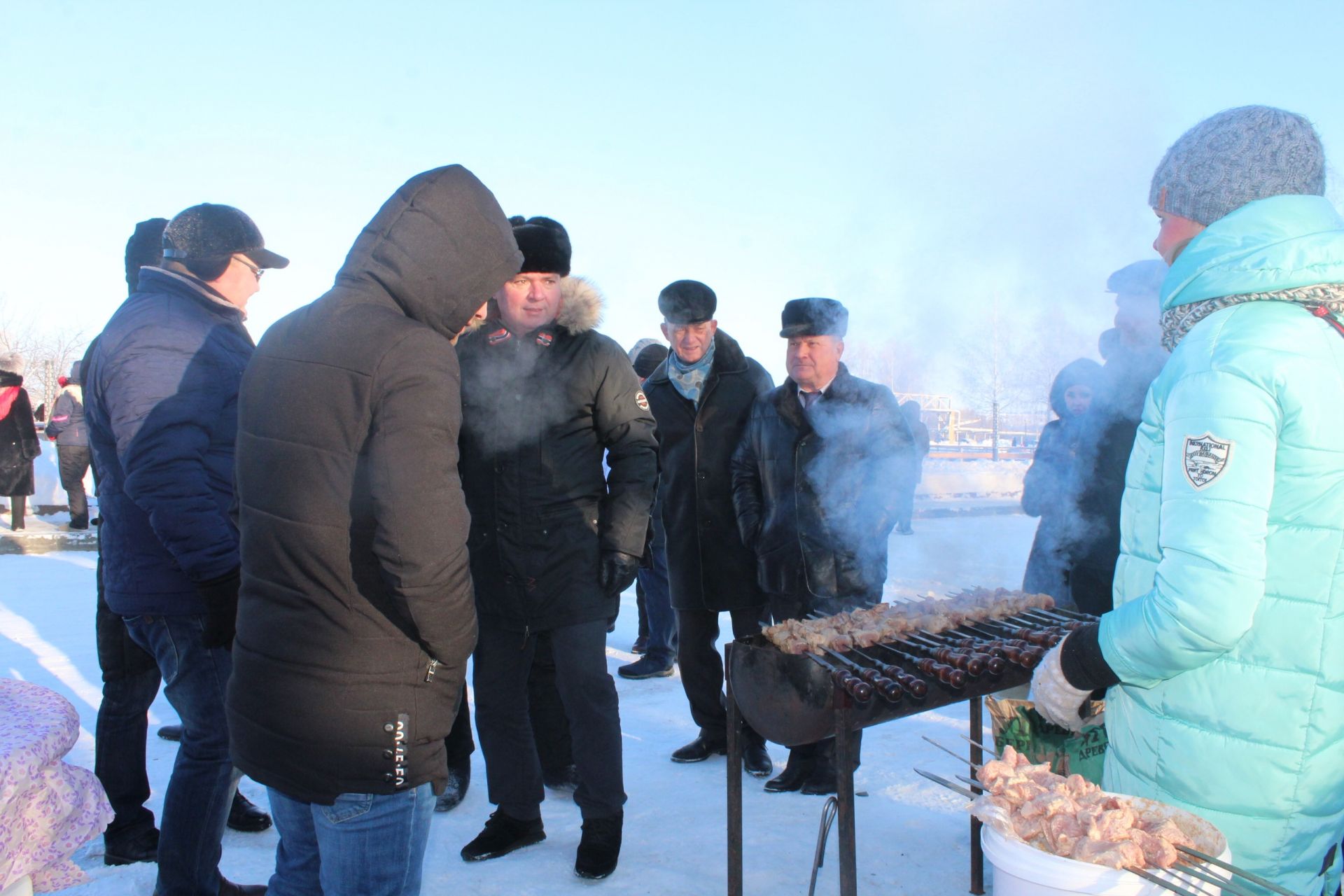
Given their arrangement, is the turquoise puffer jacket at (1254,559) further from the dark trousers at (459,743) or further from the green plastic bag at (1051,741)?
the dark trousers at (459,743)

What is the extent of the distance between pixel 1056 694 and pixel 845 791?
0.90 metres

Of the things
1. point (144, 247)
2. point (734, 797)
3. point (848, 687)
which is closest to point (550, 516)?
point (734, 797)

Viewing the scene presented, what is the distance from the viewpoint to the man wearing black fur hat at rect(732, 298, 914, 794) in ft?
13.5

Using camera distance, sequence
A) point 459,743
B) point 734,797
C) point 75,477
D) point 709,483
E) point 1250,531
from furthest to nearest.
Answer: point 75,477 < point 709,483 < point 459,743 < point 734,797 < point 1250,531

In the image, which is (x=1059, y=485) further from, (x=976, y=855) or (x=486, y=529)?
(x=486, y=529)

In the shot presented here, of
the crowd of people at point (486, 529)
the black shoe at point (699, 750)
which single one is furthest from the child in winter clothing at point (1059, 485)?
the crowd of people at point (486, 529)

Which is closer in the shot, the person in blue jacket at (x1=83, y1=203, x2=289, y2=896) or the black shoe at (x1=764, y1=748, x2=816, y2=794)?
the person in blue jacket at (x1=83, y1=203, x2=289, y2=896)

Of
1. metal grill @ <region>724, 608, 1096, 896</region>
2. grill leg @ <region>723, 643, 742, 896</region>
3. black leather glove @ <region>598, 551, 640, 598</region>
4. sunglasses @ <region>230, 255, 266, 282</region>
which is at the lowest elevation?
grill leg @ <region>723, 643, 742, 896</region>

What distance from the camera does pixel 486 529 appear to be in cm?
345

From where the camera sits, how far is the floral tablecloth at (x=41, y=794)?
69.9 inches

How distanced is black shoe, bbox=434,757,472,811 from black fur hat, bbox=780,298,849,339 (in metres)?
2.68

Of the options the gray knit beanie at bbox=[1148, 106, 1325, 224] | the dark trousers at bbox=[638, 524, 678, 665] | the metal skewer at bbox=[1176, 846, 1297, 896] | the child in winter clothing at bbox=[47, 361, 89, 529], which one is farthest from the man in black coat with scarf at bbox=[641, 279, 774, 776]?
the child in winter clothing at bbox=[47, 361, 89, 529]

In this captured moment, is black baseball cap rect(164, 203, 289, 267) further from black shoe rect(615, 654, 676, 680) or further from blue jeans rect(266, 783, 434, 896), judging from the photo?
black shoe rect(615, 654, 676, 680)

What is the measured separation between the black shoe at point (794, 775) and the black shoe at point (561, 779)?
970 millimetres
